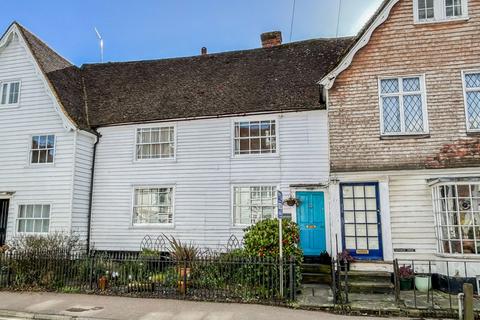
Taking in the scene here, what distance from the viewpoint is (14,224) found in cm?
1523

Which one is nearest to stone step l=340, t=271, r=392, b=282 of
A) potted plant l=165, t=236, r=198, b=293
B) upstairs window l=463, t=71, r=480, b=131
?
potted plant l=165, t=236, r=198, b=293

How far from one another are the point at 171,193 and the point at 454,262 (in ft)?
32.8

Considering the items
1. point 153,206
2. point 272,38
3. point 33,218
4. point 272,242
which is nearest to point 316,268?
point 272,242

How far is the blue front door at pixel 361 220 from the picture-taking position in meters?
11.9

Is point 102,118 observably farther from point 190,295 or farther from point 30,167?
point 190,295

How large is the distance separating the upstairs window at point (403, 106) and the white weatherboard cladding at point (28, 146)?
1185 cm

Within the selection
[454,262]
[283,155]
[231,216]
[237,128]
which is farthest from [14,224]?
[454,262]

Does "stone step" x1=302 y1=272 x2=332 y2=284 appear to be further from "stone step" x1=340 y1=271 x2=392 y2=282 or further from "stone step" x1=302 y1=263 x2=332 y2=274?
"stone step" x1=340 y1=271 x2=392 y2=282

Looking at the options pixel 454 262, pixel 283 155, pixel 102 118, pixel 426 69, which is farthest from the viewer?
pixel 102 118

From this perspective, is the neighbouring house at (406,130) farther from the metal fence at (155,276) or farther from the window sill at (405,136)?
the metal fence at (155,276)

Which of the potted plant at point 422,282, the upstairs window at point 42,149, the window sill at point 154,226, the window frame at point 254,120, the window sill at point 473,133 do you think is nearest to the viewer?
the potted plant at point 422,282

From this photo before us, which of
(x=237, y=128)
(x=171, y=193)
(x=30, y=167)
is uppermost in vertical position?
(x=237, y=128)

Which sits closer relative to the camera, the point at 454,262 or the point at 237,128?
the point at 454,262

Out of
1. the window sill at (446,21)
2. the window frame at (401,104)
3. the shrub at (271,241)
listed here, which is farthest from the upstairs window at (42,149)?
the window sill at (446,21)
